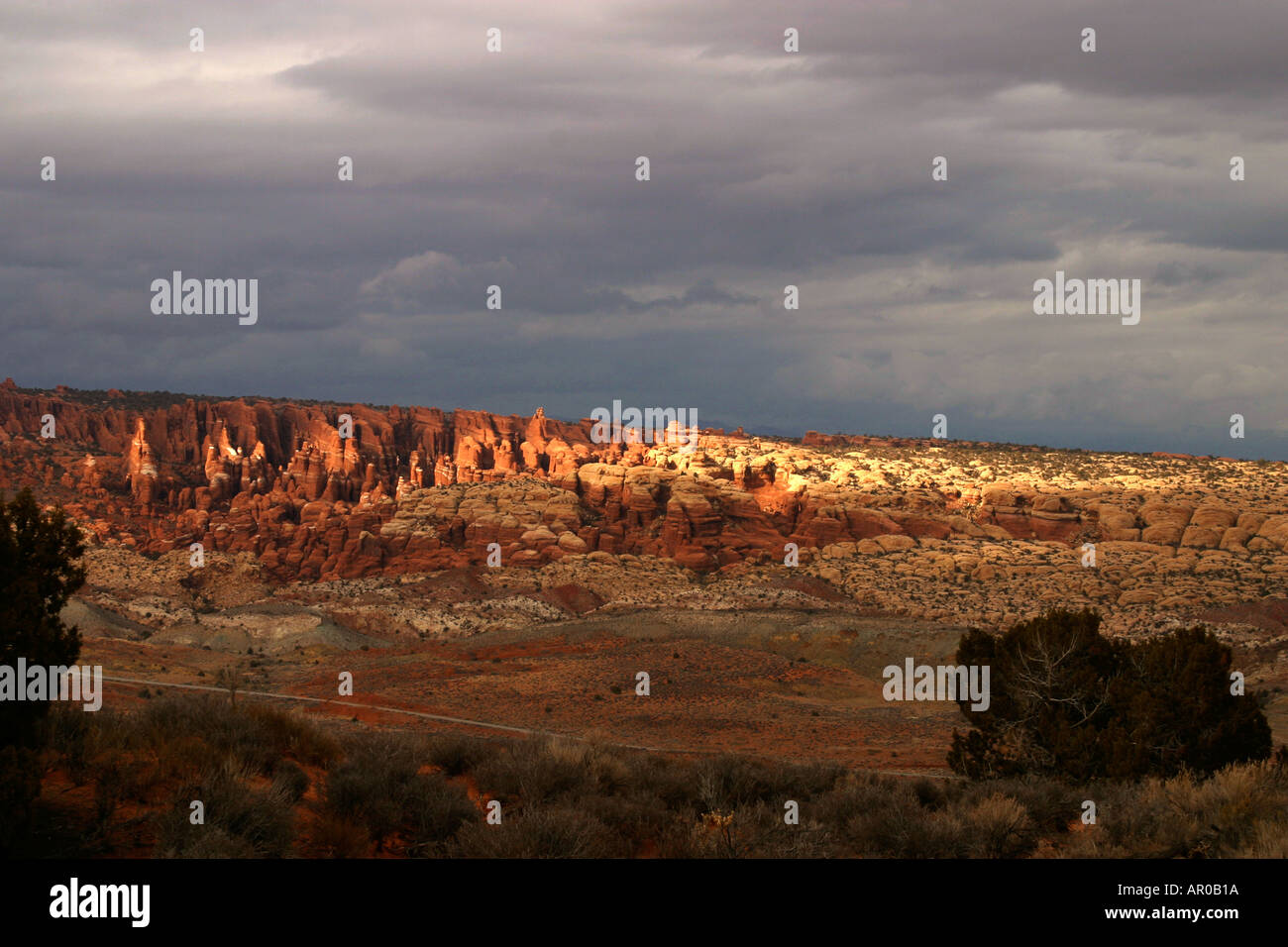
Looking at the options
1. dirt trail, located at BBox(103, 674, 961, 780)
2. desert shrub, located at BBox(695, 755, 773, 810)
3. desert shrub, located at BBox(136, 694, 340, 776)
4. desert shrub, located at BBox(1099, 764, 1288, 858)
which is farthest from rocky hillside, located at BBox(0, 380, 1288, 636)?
desert shrub, located at BBox(136, 694, 340, 776)

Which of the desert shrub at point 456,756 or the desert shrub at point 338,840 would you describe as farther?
the desert shrub at point 456,756

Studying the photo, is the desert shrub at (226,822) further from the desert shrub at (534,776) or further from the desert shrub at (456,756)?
the desert shrub at (456,756)

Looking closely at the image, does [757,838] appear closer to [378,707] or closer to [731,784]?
[731,784]

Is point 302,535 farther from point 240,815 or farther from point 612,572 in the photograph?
point 240,815

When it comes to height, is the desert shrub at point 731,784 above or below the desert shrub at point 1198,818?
below

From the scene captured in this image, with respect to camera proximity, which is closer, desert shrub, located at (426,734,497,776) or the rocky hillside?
desert shrub, located at (426,734,497,776)

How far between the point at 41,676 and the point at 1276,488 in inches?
3915

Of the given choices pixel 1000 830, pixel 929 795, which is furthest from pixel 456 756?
pixel 1000 830

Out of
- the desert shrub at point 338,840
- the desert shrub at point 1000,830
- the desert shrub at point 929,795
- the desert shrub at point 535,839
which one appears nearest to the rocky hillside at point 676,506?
the desert shrub at point 929,795

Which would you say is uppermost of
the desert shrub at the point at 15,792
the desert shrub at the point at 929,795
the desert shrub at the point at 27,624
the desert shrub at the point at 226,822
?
the desert shrub at the point at 27,624

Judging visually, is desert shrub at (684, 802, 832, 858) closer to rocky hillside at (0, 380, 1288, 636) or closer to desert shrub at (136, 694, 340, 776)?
desert shrub at (136, 694, 340, 776)

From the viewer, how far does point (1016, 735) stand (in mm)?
21391

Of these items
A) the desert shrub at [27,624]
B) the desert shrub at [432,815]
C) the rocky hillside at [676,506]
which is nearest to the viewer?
the desert shrub at [27,624]
